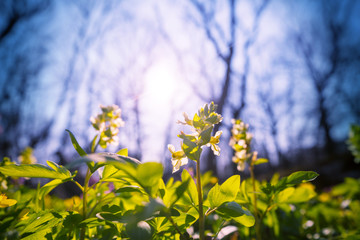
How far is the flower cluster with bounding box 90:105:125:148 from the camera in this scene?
0.92 meters

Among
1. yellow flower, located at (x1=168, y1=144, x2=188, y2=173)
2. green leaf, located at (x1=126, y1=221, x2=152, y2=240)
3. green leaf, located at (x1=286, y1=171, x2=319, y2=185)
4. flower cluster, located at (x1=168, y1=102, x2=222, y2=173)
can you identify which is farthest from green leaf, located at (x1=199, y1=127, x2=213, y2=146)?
green leaf, located at (x1=286, y1=171, x2=319, y2=185)

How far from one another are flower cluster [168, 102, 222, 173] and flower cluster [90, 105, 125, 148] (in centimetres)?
31

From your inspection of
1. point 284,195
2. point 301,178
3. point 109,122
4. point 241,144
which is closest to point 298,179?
point 301,178

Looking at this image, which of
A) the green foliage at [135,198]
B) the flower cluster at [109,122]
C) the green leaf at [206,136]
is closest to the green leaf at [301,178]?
the green foliage at [135,198]

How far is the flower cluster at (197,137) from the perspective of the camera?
650mm

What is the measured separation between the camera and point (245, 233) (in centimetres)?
133

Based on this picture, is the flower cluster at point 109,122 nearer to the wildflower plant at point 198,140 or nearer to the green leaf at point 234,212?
the wildflower plant at point 198,140

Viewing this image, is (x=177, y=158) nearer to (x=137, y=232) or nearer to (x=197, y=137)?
(x=197, y=137)

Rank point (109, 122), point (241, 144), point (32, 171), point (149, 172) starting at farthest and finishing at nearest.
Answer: point (241, 144) < point (109, 122) < point (32, 171) < point (149, 172)

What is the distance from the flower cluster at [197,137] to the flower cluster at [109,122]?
0.31 meters

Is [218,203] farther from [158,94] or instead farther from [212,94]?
[212,94]

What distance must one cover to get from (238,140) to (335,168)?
39.7ft

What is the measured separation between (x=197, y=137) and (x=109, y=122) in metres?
0.46

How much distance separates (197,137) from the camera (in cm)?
71
